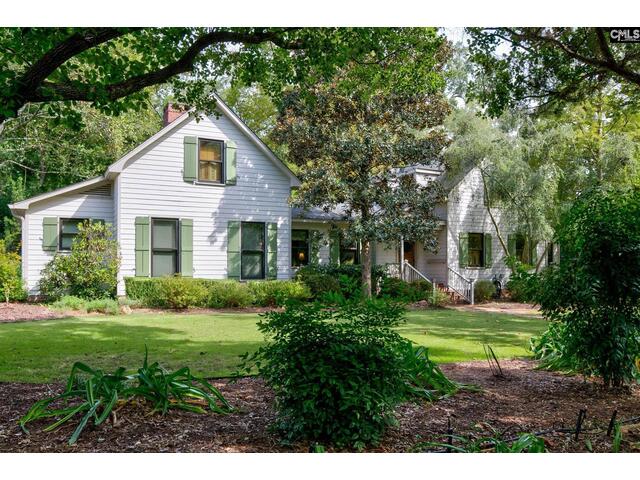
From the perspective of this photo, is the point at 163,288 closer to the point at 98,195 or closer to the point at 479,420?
the point at 98,195

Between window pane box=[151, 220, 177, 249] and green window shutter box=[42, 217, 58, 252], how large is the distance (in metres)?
2.42

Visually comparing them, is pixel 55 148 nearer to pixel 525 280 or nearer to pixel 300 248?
pixel 300 248

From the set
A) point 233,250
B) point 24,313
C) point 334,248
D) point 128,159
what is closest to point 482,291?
point 334,248

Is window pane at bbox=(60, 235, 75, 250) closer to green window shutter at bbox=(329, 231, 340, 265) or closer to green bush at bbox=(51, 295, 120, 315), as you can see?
green bush at bbox=(51, 295, 120, 315)

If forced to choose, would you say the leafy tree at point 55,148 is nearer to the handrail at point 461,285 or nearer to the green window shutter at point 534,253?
the handrail at point 461,285

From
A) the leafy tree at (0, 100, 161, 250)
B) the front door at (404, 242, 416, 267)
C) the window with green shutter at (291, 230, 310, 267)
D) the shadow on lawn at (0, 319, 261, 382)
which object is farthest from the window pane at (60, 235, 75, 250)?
the front door at (404, 242, 416, 267)

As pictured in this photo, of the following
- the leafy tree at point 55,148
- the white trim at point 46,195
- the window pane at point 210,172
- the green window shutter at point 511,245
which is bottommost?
the green window shutter at point 511,245

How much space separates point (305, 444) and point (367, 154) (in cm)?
1198

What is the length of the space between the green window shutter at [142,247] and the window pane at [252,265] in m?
2.72

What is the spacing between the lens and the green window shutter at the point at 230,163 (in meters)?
15.4

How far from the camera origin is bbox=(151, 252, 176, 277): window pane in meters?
14.5

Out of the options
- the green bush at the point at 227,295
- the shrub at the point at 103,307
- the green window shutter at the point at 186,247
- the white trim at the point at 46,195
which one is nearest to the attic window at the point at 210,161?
the green window shutter at the point at 186,247
